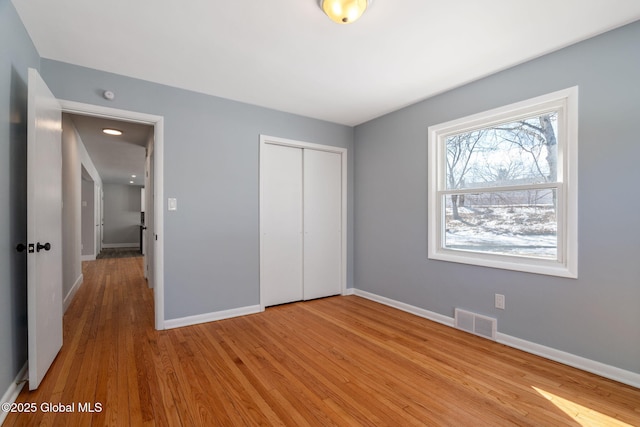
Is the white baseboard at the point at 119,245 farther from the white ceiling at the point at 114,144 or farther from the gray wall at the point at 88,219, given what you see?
the white ceiling at the point at 114,144

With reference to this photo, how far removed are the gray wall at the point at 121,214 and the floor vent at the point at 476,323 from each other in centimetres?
1114

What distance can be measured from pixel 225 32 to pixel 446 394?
9.36ft

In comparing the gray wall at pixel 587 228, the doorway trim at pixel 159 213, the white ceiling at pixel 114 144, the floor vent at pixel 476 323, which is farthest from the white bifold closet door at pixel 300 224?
the white ceiling at pixel 114 144

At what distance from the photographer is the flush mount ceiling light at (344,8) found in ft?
5.81

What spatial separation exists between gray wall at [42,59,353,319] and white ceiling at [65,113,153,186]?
984 mm

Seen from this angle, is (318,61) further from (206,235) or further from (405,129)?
(206,235)

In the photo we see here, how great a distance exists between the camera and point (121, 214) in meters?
10.7

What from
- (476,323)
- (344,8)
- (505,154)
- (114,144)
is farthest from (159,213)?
(505,154)

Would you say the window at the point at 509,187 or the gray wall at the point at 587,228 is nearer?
the gray wall at the point at 587,228

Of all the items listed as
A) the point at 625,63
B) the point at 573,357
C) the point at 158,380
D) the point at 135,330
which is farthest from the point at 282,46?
the point at 573,357

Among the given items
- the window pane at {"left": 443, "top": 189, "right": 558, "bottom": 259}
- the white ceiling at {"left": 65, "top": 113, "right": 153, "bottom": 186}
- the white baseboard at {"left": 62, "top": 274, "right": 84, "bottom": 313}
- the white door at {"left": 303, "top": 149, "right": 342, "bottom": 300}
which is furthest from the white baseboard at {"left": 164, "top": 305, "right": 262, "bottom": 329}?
the white ceiling at {"left": 65, "top": 113, "right": 153, "bottom": 186}

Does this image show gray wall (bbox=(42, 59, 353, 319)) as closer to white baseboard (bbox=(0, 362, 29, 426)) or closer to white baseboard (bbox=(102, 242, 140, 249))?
white baseboard (bbox=(0, 362, 29, 426))

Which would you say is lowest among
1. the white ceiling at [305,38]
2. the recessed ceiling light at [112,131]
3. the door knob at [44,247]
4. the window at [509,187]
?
the door knob at [44,247]

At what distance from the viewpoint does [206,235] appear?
10.4 feet
